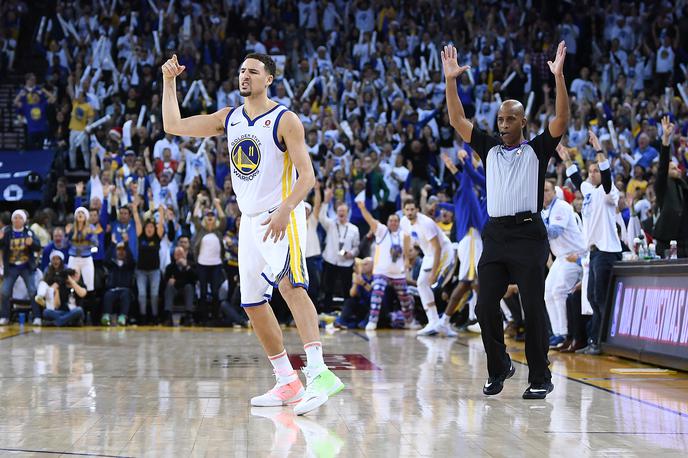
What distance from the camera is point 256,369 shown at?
8516 millimetres

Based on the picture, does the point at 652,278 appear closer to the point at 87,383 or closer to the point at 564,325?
the point at 564,325

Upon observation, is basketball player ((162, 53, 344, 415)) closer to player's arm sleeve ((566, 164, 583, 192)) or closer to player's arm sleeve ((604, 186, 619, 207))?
player's arm sleeve ((566, 164, 583, 192))

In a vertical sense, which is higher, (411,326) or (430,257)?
(430,257)

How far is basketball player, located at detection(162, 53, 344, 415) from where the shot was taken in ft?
19.7

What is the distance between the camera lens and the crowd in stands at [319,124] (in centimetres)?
1589

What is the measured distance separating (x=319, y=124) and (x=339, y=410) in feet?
47.2

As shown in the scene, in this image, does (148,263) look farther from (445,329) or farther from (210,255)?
(445,329)

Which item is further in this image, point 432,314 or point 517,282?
point 432,314

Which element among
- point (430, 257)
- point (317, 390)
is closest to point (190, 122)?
point (317, 390)

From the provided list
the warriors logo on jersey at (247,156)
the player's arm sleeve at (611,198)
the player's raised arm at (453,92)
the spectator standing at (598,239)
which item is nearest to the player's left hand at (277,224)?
the warriors logo on jersey at (247,156)

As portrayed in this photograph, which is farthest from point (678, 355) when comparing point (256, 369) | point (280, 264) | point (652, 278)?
point (280, 264)

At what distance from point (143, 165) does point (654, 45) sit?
1299 cm

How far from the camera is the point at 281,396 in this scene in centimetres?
623

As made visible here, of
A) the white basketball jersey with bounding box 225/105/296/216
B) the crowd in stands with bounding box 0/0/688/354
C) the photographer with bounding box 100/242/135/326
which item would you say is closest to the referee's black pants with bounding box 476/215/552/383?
the white basketball jersey with bounding box 225/105/296/216
